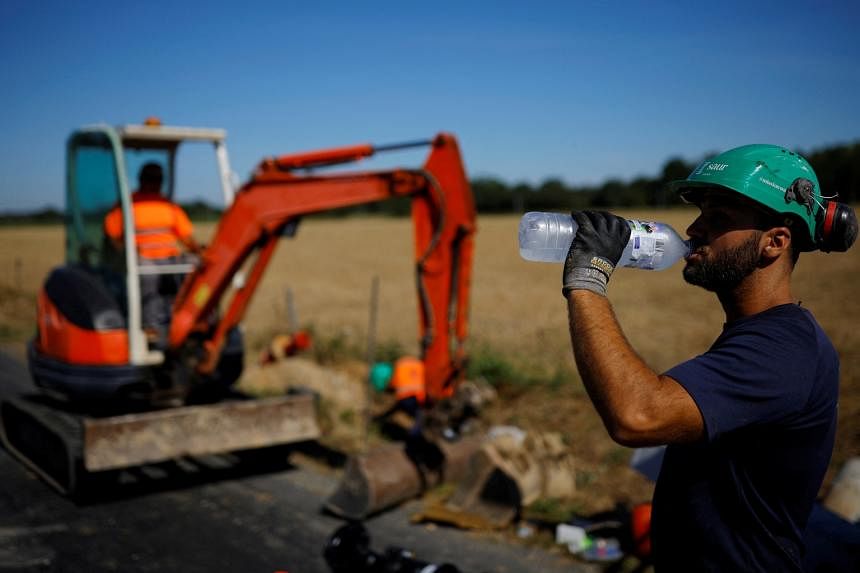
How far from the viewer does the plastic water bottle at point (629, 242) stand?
2.38 m

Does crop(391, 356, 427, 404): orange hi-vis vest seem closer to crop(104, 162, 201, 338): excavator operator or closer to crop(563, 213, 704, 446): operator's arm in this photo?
crop(104, 162, 201, 338): excavator operator

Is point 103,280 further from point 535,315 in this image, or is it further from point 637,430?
point 535,315

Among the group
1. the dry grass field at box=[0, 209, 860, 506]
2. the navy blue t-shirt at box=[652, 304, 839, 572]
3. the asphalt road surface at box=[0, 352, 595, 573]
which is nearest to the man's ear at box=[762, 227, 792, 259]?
the navy blue t-shirt at box=[652, 304, 839, 572]

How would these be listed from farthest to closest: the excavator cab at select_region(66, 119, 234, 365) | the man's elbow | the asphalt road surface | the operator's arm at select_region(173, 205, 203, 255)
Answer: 1. the operator's arm at select_region(173, 205, 203, 255)
2. the excavator cab at select_region(66, 119, 234, 365)
3. the asphalt road surface
4. the man's elbow

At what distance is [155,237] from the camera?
679 cm

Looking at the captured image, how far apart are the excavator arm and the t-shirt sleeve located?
4.13m

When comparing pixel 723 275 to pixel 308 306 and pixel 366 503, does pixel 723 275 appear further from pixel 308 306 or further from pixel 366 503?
pixel 308 306

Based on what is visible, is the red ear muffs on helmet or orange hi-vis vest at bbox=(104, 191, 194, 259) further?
orange hi-vis vest at bbox=(104, 191, 194, 259)

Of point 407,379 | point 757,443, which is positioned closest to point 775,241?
point 757,443

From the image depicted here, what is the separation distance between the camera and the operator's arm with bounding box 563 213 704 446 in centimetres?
182

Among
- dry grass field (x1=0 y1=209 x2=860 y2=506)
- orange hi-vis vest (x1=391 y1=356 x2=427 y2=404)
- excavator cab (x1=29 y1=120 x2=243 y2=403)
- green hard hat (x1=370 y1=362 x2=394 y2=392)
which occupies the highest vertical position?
excavator cab (x1=29 y1=120 x2=243 y2=403)

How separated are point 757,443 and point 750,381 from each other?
206 mm

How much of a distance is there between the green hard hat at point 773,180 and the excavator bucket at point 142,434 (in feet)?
16.9

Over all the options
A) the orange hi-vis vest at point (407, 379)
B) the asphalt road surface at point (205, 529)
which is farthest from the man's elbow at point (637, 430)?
the orange hi-vis vest at point (407, 379)
